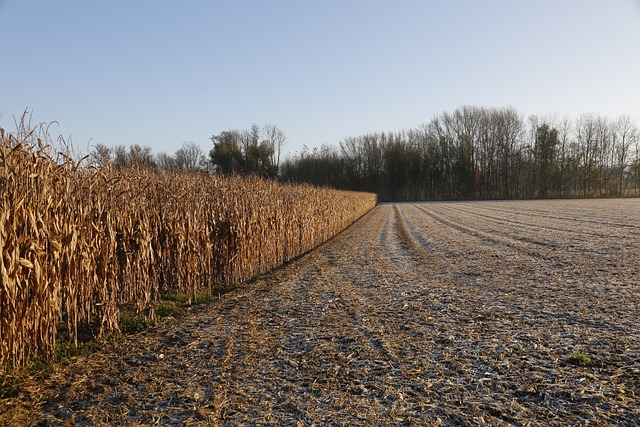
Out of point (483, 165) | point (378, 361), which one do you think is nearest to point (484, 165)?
point (483, 165)

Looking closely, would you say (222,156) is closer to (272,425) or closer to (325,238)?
(325,238)

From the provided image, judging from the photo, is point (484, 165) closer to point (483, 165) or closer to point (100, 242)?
point (483, 165)

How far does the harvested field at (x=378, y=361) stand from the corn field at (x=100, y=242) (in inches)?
23.1

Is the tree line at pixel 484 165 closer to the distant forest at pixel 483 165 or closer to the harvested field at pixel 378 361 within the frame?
the distant forest at pixel 483 165

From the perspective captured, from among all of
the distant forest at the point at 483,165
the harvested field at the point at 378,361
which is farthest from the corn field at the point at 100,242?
the distant forest at the point at 483,165

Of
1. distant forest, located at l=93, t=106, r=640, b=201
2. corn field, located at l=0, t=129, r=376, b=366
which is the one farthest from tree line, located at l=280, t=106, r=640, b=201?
corn field, located at l=0, t=129, r=376, b=366

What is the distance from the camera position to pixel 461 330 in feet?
15.5

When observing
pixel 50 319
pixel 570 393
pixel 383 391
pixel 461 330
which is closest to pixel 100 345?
pixel 50 319

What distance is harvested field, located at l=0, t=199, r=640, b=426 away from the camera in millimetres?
3012

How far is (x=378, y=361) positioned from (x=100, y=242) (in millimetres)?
3411

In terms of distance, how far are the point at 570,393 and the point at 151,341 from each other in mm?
4421

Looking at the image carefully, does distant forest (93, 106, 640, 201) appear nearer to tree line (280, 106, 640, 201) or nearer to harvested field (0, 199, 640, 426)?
tree line (280, 106, 640, 201)

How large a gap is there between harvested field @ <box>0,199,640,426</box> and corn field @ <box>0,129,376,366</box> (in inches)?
23.1

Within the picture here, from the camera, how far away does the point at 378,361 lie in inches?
155
